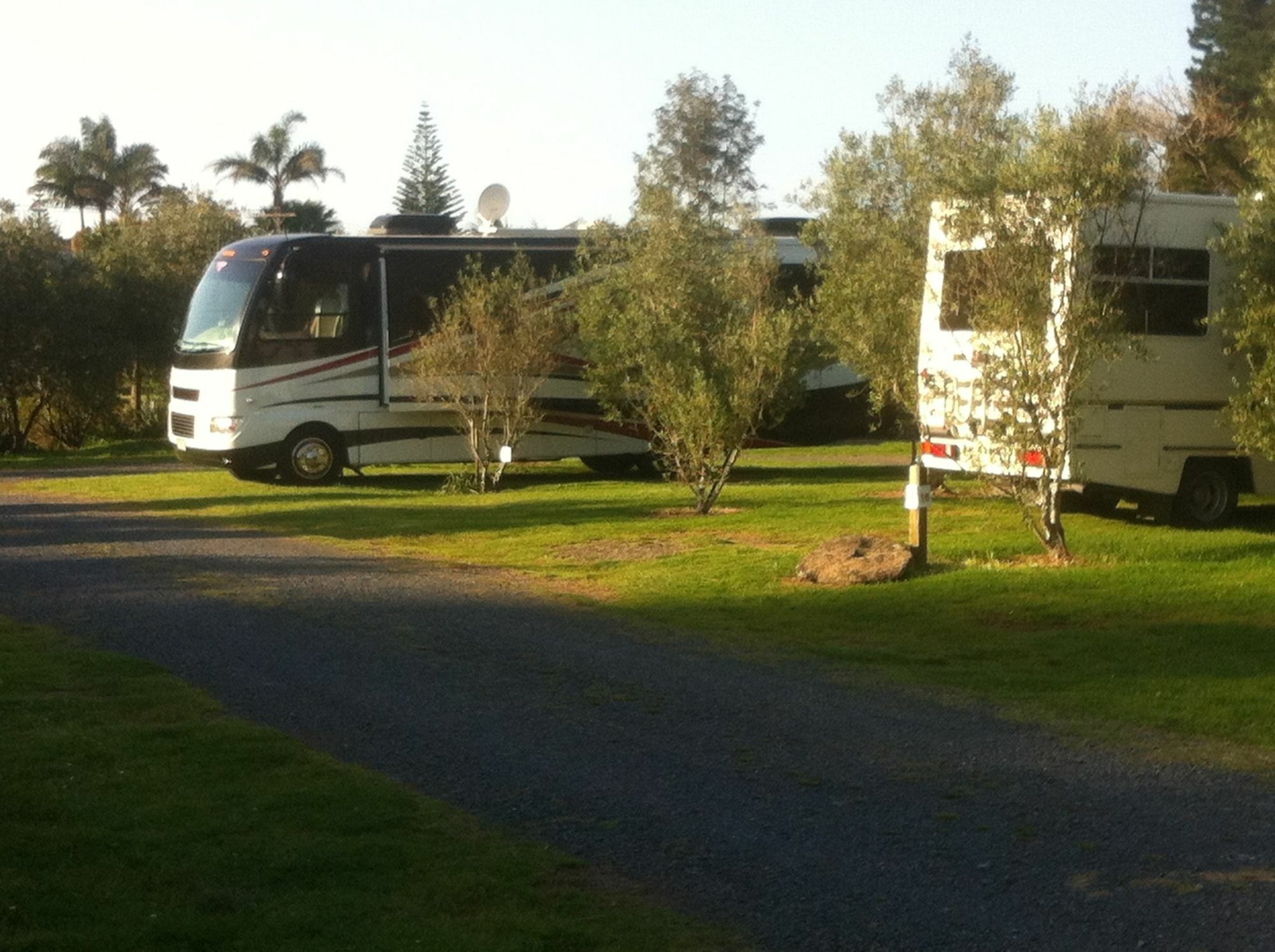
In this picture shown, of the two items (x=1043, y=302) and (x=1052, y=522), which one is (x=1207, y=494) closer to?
(x=1052, y=522)

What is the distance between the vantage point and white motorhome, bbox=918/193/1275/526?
16.0 m

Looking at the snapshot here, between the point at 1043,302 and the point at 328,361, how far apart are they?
12270 millimetres

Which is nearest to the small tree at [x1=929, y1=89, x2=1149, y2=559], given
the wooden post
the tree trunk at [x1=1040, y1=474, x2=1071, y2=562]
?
the tree trunk at [x1=1040, y1=474, x2=1071, y2=562]

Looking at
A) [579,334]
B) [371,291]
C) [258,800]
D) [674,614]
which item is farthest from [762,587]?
[371,291]

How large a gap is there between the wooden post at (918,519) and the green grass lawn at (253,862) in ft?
23.9

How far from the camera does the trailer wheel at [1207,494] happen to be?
17.0 meters

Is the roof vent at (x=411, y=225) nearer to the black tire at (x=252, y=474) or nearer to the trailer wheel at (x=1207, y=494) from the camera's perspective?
the black tire at (x=252, y=474)

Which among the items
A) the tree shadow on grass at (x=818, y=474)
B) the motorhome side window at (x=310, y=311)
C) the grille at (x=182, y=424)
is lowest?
the tree shadow on grass at (x=818, y=474)

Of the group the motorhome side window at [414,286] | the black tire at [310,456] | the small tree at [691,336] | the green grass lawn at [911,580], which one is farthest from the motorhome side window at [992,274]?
the black tire at [310,456]

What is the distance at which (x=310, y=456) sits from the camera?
2355 centimetres

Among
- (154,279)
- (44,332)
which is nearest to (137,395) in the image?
(154,279)

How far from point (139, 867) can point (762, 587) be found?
8199 mm

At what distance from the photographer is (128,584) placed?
1318 cm

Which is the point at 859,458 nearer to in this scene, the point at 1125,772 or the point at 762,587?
the point at 762,587
